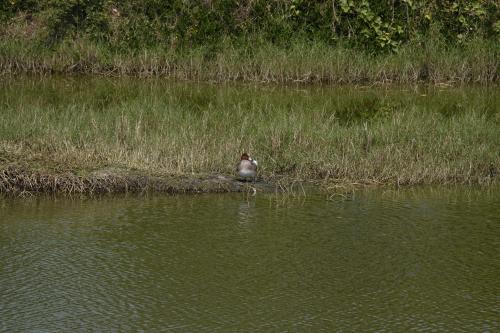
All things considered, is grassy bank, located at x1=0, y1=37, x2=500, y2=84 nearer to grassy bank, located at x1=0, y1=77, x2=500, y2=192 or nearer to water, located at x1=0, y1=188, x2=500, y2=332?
grassy bank, located at x1=0, y1=77, x2=500, y2=192

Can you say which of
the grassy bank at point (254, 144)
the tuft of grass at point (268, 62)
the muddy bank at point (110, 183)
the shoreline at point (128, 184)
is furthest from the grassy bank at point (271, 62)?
the muddy bank at point (110, 183)

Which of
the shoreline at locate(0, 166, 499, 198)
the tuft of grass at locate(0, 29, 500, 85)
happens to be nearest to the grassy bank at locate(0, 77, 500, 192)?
the shoreline at locate(0, 166, 499, 198)

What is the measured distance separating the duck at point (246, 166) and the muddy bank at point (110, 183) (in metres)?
0.17

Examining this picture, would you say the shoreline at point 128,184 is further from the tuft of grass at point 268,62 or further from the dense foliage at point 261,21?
the dense foliage at point 261,21

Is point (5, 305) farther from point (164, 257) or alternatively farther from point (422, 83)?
point (422, 83)

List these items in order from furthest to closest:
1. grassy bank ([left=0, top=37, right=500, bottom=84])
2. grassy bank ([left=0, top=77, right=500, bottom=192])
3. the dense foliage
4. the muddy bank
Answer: the dense foliage → grassy bank ([left=0, top=37, right=500, bottom=84]) → grassy bank ([left=0, top=77, right=500, bottom=192]) → the muddy bank

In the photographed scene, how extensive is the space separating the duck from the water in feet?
0.96

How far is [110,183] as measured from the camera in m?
10.5

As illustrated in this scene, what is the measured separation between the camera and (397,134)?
1202cm

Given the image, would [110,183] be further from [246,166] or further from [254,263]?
[254,263]

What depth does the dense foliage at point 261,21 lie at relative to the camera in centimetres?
1927

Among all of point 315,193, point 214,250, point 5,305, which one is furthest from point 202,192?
point 5,305

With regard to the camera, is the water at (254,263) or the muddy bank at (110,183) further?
the muddy bank at (110,183)

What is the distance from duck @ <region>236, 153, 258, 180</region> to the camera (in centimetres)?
1052
